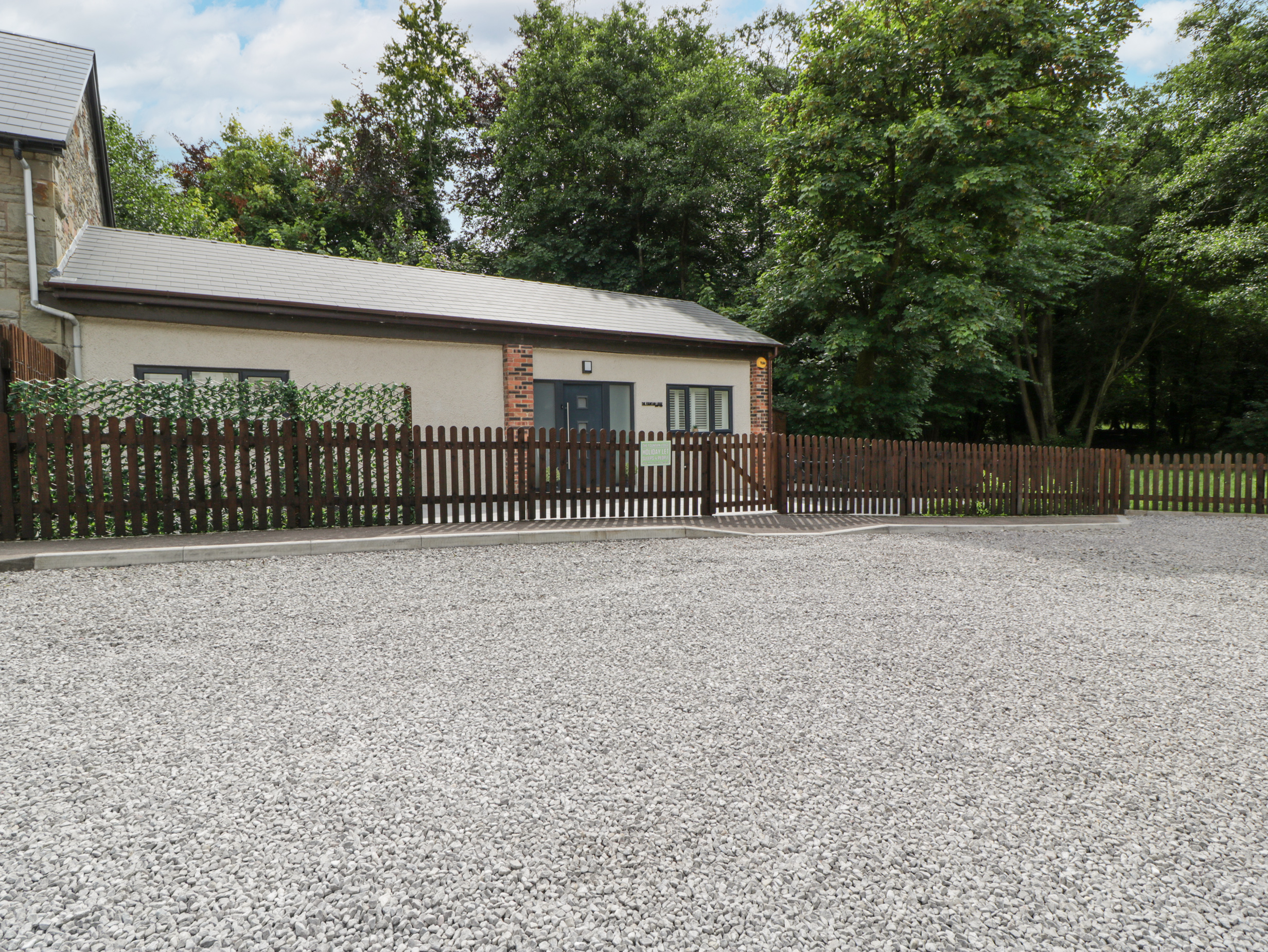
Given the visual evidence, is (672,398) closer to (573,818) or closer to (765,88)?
(573,818)

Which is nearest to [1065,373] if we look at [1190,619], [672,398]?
[672,398]

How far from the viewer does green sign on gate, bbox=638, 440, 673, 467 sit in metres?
10.3

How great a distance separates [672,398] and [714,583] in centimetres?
968

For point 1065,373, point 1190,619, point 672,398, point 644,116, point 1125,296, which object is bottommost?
point 1190,619

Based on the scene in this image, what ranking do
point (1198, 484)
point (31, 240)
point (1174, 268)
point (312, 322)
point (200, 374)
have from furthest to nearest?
point (1174, 268)
point (1198, 484)
point (312, 322)
point (200, 374)
point (31, 240)

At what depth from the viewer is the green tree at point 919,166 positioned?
49.2 feet

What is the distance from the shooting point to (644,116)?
2520cm

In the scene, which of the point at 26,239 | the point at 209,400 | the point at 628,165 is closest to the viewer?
the point at 209,400

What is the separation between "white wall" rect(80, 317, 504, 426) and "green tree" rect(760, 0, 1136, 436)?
873 cm

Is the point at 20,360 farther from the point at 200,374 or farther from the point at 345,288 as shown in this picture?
the point at 345,288

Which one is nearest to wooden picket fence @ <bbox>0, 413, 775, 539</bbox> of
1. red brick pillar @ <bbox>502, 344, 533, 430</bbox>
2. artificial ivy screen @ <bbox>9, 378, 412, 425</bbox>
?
artificial ivy screen @ <bbox>9, 378, 412, 425</bbox>

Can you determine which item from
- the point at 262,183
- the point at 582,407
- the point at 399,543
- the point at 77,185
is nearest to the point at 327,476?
the point at 399,543

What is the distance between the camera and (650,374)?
15047mm

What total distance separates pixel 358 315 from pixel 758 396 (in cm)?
894
